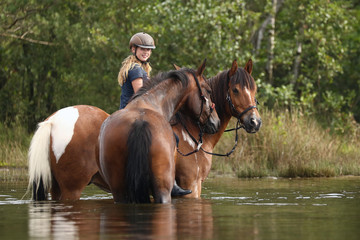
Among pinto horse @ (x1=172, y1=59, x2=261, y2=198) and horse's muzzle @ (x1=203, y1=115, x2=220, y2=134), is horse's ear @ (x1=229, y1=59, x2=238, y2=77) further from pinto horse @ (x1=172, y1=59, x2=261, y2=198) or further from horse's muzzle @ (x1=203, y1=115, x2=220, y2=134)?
horse's muzzle @ (x1=203, y1=115, x2=220, y2=134)

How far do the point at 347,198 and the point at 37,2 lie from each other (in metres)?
15.5

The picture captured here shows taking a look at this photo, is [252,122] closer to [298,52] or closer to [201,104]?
[201,104]

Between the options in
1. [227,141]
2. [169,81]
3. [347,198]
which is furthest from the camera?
[227,141]

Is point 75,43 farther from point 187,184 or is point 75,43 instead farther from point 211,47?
point 187,184

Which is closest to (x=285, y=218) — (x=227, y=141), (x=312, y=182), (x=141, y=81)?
(x=141, y=81)

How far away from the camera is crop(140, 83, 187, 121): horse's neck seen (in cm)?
780

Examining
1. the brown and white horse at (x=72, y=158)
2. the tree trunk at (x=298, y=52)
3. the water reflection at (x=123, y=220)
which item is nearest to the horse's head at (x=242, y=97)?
the brown and white horse at (x=72, y=158)

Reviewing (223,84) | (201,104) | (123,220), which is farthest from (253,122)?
(123,220)

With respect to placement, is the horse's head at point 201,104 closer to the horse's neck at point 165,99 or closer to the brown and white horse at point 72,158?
the horse's neck at point 165,99

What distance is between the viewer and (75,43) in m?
23.0

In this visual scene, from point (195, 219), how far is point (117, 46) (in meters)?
16.2

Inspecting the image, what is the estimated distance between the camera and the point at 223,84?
9305 millimetres

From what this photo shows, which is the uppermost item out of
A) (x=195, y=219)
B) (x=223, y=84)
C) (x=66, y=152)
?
(x=223, y=84)

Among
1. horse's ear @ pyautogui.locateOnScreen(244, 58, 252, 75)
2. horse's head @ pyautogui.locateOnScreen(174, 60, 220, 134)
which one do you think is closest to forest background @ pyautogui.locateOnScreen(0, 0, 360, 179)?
horse's ear @ pyautogui.locateOnScreen(244, 58, 252, 75)
